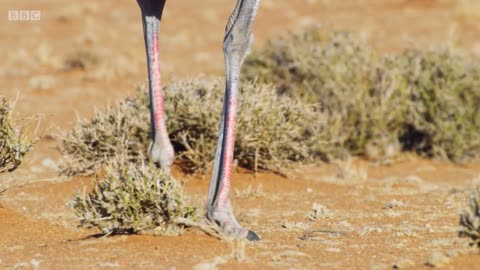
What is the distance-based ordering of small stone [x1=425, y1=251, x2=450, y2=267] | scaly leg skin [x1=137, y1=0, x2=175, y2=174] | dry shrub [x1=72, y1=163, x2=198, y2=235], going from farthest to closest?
scaly leg skin [x1=137, y1=0, x2=175, y2=174], dry shrub [x1=72, y1=163, x2=198, y2=235], small stone [x1=425, y1=251, x2=450, y2=267]

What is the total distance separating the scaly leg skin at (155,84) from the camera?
277 inches

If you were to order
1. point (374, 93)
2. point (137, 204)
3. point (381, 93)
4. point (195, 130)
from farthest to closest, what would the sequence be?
1. point (374, 93)
2. point (381, 93)
3. point (195, 130)
4. point (137, 204)

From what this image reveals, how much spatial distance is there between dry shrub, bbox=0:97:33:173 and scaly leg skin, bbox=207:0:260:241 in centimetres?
170

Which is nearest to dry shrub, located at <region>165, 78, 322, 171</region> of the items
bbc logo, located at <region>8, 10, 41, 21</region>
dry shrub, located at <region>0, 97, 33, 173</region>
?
dry shrub, located at <region>0, 97, 33, 173</region>

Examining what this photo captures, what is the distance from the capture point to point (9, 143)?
23.4 feet

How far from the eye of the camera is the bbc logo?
30.0m

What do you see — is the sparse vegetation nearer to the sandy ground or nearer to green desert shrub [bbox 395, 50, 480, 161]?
green desert shrub [bbox 395, 50, 480, 161]

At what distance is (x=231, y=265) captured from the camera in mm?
5410

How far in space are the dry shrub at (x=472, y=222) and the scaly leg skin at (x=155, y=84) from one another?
239 cm

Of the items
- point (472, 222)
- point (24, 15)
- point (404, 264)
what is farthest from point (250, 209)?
point (24, 15)

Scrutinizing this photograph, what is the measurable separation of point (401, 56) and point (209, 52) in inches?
414

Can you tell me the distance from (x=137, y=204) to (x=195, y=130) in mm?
3557

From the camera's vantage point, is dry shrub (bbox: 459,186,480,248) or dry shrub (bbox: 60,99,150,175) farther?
dry shrub (bbox: 60,99,150,175)

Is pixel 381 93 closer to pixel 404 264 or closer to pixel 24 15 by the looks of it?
pixel 404 264
